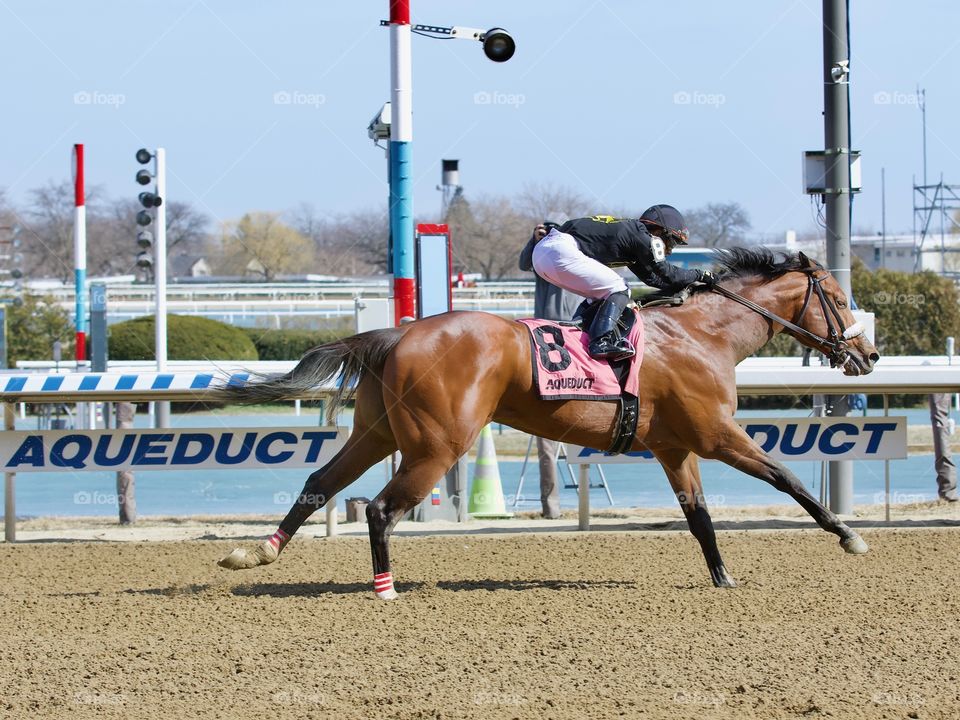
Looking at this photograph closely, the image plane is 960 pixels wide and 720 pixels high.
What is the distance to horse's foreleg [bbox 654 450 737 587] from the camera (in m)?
6.62

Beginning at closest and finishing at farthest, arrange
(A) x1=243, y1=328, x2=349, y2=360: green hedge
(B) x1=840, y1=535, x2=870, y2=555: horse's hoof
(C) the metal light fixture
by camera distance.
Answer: (B) x1=840, y1=535, x2=870, y2=555: horse's hoof, (C) the metal light fixture, (A) x1=243, y1=328, x2=349, y2=360: green hedge

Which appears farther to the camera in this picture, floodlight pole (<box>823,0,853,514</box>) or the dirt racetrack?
floodlight pole (<box>823,0,853,514</box>)

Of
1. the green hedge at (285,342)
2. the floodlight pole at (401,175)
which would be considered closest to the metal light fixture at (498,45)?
the floodlight pole at (401,175)

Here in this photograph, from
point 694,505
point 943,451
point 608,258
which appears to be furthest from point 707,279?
point 943,451

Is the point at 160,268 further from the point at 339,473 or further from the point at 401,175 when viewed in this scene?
the point at 339,473

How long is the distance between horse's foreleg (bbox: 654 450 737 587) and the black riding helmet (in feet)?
4.22

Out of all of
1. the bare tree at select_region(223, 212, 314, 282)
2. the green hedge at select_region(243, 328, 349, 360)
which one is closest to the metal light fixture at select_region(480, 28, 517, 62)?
the green hedge at select_region(243, 328, 349, 360)

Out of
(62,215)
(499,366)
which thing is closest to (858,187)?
(499,366)

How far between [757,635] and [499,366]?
6.37ft

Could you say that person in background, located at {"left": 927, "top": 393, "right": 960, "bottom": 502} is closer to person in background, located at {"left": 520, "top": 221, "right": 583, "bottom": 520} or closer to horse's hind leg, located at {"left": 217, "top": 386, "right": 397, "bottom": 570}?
person in background, located at {"left": 520, "top": 221, "right": 583, "bottom": 520}

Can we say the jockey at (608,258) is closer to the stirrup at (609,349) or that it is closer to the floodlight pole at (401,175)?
the stirrup at (609,349)

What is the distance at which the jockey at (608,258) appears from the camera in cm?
639

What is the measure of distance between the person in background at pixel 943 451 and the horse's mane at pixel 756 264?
3857 mm

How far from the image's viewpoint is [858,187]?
9852 mm
